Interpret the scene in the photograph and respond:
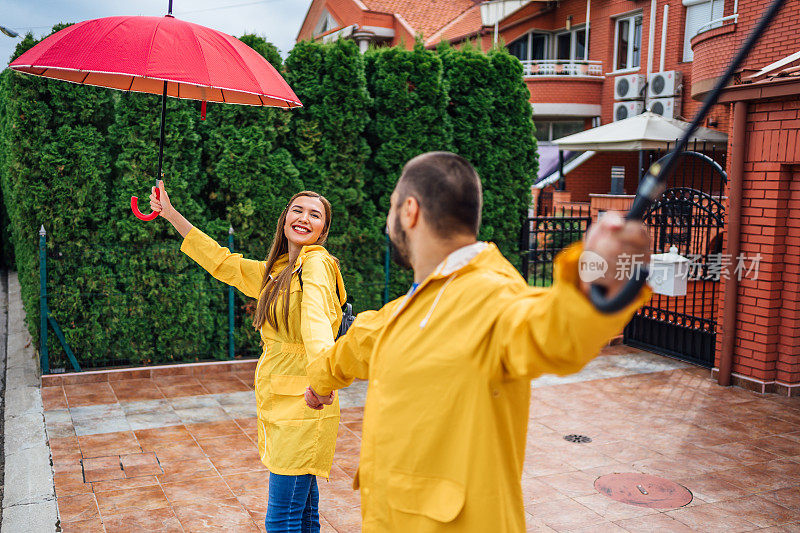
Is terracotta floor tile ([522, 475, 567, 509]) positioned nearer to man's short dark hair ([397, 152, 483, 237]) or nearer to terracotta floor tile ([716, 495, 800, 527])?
terracotta floor tile ([716, 495, 800, 527])

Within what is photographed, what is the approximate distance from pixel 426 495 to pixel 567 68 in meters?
23.6

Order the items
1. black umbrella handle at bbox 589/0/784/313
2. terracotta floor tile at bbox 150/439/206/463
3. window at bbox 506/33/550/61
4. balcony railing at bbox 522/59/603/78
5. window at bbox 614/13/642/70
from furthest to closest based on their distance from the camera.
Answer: window at bbox 506/33/550/61 < balcony railing at bbox 522/59/603/78 < window at bbox 614/13/642/70 < terracotta floor tile at bbox 150/439/206/463 < black umbrella handle at bbox 589/0/784/313

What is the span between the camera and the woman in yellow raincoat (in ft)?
10.3

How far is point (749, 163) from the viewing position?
25.4 feet

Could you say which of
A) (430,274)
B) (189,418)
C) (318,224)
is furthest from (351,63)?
(430,274)

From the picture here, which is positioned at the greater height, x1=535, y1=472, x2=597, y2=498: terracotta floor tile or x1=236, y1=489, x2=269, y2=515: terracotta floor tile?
x1=535, y1=472, x2=597, y2=498: terracotta floor tile

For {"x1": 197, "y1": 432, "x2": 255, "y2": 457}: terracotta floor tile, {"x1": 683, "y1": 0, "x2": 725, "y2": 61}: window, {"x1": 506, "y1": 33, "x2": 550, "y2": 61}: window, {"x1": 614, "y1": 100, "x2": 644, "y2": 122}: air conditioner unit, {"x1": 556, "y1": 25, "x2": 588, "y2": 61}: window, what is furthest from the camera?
{"x1": 506, "y1": 33, "x2": 550, "y2": 61}: window

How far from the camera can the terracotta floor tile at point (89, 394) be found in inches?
282

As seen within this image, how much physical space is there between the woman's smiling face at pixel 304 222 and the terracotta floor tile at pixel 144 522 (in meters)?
2.35

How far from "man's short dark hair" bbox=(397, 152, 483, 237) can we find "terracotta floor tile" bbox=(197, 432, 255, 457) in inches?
181

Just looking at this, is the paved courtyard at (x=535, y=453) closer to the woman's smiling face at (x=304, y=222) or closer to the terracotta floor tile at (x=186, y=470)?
the terracotta floor tile at (x=186, y=470)

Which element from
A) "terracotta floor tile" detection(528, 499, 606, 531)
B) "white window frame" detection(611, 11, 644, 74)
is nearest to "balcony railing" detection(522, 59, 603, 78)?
"white window frame" detection(611, 11, 644, 74)

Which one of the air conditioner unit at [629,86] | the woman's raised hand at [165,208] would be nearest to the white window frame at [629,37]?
the air conditioner unit at [629,86]

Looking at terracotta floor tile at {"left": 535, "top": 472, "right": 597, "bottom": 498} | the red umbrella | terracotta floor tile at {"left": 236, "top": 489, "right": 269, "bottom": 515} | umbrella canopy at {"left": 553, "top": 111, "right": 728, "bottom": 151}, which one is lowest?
terracotta floor tile at {"left": 236, "top": 489, "right": 269, "bottom": 515}
